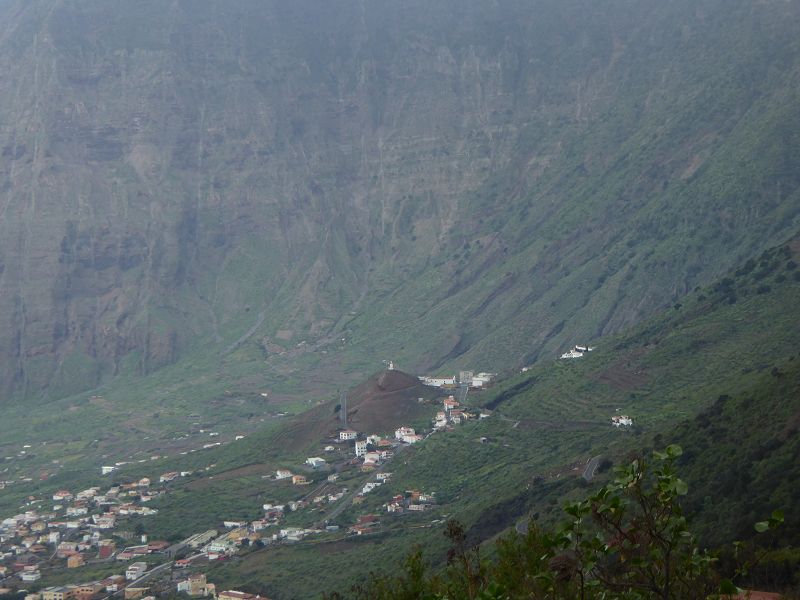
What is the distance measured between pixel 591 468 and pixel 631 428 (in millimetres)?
12490

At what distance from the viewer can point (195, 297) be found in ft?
649

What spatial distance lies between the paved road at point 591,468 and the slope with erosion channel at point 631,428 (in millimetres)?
626

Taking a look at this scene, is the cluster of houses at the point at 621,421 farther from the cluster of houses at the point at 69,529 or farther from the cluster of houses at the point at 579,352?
the cluster of houses at the point at 69,529

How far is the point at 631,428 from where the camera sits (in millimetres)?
88062

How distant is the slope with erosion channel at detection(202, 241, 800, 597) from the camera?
204 ft

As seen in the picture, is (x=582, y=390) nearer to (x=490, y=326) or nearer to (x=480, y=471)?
(x=480, y=471)

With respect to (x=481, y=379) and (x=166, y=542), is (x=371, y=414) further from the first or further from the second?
(x=166, y=542)

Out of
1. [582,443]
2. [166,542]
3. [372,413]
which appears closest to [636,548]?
[582,443]

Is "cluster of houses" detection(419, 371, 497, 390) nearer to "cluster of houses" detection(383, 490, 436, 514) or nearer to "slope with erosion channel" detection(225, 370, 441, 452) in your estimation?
"slope with erosion channel" detection(225, 370, 441, 452)

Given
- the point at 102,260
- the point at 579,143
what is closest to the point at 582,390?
the point at 579,143

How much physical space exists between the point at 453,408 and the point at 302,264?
297 ft

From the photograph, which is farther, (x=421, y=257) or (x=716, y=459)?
(x=421, y=257)

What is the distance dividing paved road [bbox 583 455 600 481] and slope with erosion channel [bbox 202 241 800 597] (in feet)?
2.05

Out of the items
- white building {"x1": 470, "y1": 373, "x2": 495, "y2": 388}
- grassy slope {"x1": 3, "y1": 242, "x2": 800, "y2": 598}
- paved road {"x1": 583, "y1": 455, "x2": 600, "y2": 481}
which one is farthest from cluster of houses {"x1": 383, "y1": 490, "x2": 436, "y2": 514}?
white building {"x1": 470, "y1": 373, "x2": 495, "y2": 388}
